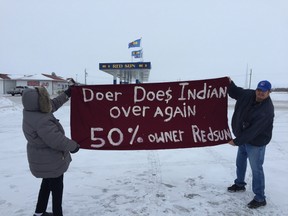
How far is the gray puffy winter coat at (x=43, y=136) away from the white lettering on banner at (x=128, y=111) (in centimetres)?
119

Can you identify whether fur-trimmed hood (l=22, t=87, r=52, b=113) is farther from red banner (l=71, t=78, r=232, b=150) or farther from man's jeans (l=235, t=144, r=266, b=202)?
man's jeans (l=235, t=144, r=266, b=202)

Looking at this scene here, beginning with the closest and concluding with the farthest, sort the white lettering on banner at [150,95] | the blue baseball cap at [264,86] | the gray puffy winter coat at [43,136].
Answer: the gray puffy winter coat at [43,136] < the blue baseball cap at [264,86] < the white lettering on banner at [150,95]

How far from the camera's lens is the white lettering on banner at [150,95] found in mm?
4090

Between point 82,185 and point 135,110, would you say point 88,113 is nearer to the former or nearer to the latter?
point 135,110

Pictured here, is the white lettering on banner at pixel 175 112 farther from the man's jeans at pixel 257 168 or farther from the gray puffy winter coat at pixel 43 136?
the gray puffy winter coat at pixel 43 136

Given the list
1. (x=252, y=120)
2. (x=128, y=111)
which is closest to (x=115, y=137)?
(x=128, y=111)

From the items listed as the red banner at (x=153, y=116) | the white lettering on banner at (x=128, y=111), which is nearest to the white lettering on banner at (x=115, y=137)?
the red banner at (x=153, y=116)

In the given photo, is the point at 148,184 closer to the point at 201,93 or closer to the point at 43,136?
the point at 201,93

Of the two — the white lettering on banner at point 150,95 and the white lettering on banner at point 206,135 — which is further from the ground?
the white lettering on banner at point 150,95

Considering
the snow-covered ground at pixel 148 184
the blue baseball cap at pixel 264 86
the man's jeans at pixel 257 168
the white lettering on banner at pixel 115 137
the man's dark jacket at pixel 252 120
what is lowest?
the snow-covered ground at pixel 148 184

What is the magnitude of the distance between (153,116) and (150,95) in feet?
1.08

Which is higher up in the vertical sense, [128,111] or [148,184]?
[128,111]

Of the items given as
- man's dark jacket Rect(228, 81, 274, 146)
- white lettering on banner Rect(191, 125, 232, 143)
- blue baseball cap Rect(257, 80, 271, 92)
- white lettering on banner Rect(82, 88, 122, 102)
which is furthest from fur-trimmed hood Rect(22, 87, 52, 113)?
blue baseball cap Rect(257, 80, 271, 92)

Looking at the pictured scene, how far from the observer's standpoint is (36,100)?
9.04ft
